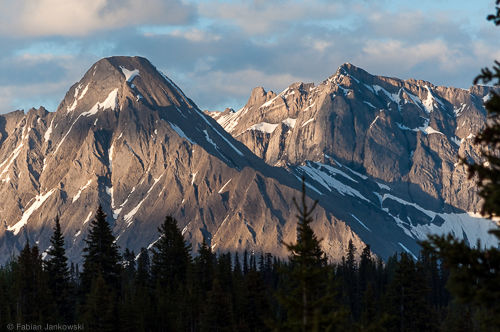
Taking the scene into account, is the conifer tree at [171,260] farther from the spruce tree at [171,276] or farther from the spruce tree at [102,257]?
the spruce tree at [102,257]

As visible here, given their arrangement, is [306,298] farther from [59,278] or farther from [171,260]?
[171,260]

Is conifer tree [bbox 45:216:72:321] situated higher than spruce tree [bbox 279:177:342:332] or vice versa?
conifer tree [bbox 45:216:72:321]

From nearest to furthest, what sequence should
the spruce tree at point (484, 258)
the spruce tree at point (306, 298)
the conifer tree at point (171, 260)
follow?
the spruce tree at point (484, 258)
the spruce tree at point (306, 298)
the conifer tree at point (171, 260)

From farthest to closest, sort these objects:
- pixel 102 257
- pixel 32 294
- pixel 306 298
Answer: pixel 102 257
pixel 32 294
pixel 306 298

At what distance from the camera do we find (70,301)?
73.4 m

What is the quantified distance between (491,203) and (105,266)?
182 feet

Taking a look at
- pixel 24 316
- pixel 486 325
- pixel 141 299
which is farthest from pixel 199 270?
pixel 486 325

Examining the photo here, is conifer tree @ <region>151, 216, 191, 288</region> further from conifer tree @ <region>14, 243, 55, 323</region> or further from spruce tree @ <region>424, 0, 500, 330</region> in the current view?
spruce tree @ <region>424, 0, 500, 330</region>

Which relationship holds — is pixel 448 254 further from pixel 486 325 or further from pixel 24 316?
pixel 24 316

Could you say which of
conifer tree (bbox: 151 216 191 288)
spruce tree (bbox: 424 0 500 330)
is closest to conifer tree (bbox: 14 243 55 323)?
conifer tree (bbox: 151 216 191 288)

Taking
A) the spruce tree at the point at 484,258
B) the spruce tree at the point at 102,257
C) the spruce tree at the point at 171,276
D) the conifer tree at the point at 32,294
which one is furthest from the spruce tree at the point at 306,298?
the spruce tree at the point at 171,276

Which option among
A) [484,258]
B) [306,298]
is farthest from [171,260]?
[484,258]

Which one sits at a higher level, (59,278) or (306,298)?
(59,278)

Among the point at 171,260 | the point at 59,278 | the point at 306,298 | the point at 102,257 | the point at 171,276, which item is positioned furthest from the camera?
the point at 171,276
